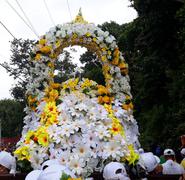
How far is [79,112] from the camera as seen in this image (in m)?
4.61

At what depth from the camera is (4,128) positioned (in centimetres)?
5231

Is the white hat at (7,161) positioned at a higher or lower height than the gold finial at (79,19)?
lower

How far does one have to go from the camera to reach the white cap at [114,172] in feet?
12.7

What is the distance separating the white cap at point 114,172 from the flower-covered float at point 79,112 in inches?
6.8

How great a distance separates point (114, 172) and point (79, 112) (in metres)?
0.89

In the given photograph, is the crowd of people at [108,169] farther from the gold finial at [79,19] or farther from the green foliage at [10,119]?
the green foliage at [10,119]

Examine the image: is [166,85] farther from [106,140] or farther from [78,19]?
[106,140]

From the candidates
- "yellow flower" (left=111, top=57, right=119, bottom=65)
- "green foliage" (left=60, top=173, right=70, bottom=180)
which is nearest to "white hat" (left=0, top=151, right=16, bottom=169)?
"green foliage" (left=60, top=173, right=70, bottom=180)

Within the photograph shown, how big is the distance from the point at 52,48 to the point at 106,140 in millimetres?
1705

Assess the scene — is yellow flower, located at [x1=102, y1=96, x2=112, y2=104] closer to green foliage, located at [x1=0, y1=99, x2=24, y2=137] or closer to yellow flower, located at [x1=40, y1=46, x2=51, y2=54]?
yellow flower, located at [x1=40, y1=46, x2=51, y2=54]

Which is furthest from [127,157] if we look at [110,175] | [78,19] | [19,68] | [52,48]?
[19,68]

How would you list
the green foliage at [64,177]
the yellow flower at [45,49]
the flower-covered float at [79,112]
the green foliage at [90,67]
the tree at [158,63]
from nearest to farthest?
the green foliage at [64,177], the flower-covered float at [79,112], the yellow flower at [45,49], the tree at [158,63], the green foliage at [90,67]

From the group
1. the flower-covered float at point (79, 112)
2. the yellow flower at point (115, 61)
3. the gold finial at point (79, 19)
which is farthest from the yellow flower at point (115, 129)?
the gold finial at point (79, 19)

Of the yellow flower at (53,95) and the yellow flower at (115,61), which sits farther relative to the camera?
the yellow flower at (115,61)
